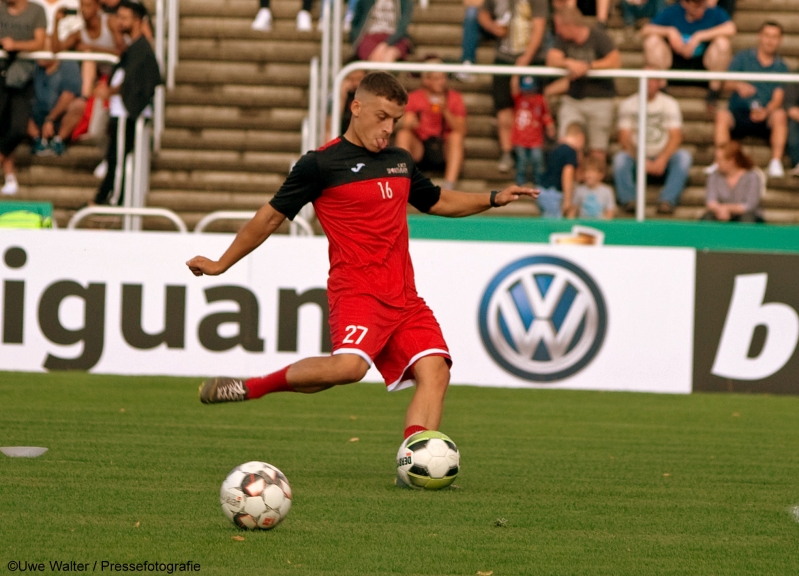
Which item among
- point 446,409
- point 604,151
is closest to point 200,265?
point 446,409

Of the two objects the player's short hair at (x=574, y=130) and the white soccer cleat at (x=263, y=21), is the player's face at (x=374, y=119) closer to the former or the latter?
the player's short hair at (x=574, y=130)

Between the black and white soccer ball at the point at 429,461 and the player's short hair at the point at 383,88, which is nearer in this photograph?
the black and white soccer ball at the point at 429,461

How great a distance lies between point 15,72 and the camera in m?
14.7

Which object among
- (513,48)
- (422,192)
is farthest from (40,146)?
(422,192)

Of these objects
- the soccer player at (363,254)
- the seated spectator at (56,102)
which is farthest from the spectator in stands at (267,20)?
the soccer player at (363,254)

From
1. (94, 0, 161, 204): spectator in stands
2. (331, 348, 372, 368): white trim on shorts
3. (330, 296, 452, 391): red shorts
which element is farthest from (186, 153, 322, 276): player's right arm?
(94, 0, 161, 204): spectator in stands

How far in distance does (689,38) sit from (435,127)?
3179mm

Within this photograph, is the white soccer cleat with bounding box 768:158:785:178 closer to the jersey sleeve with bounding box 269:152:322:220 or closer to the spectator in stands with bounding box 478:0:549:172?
the spectator in stands with bounding box 478:0:549:172

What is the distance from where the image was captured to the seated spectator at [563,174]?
13.6 metres

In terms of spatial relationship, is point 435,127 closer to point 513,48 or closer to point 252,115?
point 513,48

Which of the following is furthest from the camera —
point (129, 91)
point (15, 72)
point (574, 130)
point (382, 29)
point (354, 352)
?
point (382, 29)

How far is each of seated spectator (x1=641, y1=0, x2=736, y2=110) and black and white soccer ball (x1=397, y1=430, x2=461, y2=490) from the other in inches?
371

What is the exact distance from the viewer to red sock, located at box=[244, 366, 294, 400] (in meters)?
7.04

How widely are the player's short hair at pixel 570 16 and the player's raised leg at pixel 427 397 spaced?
26.4ft
